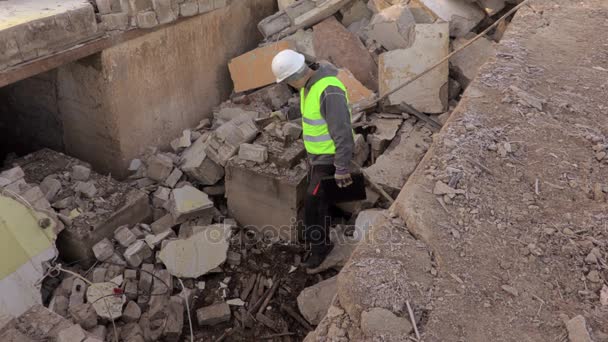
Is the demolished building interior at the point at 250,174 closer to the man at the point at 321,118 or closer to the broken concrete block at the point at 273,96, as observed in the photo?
the broken concrete block at the point at 273,96

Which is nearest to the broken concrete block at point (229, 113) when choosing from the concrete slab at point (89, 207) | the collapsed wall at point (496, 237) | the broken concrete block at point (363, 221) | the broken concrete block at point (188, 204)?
the broken concrete block at point (188, 204)

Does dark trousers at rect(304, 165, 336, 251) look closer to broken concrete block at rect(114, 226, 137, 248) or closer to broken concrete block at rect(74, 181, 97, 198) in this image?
broken concrete block at rect(114, 226, 137, 248)

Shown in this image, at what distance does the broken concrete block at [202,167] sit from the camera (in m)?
6.16

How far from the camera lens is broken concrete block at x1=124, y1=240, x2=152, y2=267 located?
17.5 ft

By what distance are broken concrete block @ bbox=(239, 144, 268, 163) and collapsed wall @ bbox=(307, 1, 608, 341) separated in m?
2.16

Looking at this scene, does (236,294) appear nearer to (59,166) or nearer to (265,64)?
(59,166)

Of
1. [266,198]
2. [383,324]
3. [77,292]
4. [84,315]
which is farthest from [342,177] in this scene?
[77,292]

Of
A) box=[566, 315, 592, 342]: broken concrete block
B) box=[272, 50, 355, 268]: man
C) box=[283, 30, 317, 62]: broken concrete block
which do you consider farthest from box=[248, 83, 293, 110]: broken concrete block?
box=[566, 315, 592, 342]: broken concrete block

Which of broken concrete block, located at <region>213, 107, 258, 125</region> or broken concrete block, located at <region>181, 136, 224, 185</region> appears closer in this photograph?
broken concrete block, located at <region>181, 136, 224, 185</region>

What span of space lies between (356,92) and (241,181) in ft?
6.08

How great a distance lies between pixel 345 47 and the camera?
684 centimetres

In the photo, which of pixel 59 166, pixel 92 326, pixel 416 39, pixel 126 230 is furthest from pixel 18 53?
pixel 416 39

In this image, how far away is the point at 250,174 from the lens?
5672mm

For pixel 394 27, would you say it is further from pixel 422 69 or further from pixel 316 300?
pixel 316 300
